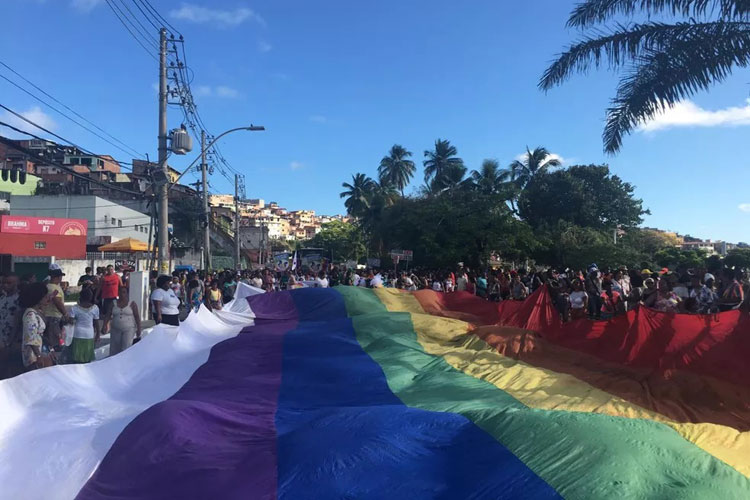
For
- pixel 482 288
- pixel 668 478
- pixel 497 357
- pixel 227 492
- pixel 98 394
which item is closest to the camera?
pixel 668 478

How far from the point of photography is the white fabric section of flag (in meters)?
3.71

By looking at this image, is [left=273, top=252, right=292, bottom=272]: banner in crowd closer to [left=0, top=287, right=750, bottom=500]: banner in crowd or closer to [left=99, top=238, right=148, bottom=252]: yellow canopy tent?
[left=99, top=238, right=148, bottom=252]: yellow canopy tent

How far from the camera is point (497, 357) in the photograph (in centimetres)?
743

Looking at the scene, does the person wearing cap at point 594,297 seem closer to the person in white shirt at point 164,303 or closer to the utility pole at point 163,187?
the person in white shirt at point 164,303

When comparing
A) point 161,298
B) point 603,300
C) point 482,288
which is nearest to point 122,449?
point 161,298

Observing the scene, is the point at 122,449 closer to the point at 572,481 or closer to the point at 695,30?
the point at 572,481

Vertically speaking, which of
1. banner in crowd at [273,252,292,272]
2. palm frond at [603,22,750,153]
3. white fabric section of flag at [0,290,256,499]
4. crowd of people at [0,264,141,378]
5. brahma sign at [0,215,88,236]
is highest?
palm frond at [603,22,750,153]

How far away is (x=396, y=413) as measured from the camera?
3850mm

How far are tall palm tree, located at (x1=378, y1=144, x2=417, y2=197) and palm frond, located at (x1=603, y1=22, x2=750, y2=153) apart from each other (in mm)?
51683

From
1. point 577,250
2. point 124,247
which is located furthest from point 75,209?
point 577,250

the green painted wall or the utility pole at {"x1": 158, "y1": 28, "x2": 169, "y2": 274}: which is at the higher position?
the green painted wall

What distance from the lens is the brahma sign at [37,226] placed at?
21.2 meters

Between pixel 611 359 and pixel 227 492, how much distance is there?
633cm

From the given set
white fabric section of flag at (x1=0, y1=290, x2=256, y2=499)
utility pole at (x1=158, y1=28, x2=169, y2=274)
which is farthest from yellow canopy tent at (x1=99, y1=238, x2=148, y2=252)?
white fabric section of flag at (x1=0, y1=290, x2=256, y2=499)
